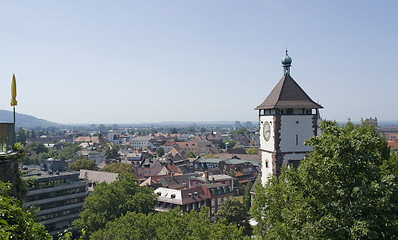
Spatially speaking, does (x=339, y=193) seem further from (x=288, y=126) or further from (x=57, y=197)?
(x=57, y=197)

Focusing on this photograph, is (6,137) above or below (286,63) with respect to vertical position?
below

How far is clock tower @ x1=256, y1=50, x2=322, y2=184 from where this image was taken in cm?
2488

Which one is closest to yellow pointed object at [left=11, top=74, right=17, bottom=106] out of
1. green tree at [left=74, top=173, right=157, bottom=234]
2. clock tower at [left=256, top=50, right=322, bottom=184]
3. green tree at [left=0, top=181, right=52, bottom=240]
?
green tree at [left=0, top=181, right=52, bottom=240]

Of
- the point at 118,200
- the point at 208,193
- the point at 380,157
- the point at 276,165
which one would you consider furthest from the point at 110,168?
the point at 380,157

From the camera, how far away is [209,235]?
872 inches

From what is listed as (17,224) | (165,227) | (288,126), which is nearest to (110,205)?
(165,227)

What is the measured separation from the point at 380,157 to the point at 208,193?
4539 centimetres

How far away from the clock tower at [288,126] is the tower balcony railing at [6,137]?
17332 millimetres

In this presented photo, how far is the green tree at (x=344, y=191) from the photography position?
37.5 feet

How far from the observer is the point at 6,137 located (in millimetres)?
10641

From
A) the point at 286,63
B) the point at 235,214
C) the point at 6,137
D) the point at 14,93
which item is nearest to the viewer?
the point at 6,137

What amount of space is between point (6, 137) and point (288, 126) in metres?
18.4

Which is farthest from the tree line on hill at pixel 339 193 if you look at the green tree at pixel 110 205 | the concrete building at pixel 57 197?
the concrete building at pixel 57 197

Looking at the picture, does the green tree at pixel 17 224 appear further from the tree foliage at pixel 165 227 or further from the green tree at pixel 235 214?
the green tree at pixel 235 214
